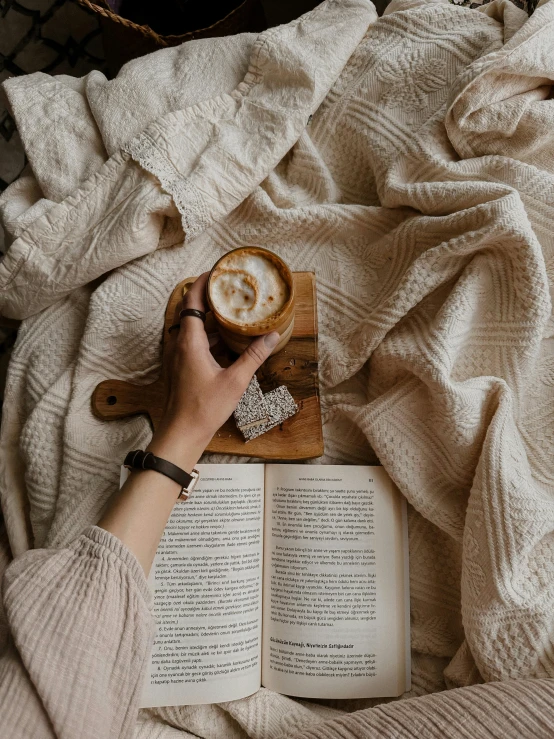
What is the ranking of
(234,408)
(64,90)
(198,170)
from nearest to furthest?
(234,408) → (198,170) → (64,90)

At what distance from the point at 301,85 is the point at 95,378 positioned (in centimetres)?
60

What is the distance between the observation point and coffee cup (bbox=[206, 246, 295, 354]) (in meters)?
0.76

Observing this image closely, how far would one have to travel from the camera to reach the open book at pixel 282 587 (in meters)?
0.83

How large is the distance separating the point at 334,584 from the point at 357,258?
54 cm

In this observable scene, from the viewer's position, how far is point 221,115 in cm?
97

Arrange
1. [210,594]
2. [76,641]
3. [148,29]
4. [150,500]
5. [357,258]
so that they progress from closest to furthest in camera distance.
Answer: [76,641], [150,500], [210,594], [357,258], [148,29]

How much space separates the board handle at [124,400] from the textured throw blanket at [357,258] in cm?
2

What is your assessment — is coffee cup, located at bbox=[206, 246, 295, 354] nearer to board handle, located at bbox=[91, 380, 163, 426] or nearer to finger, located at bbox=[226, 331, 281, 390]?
finger, located at bbox=[226, 331, 281, 390]

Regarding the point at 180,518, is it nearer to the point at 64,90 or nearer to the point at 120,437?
the point at 120,437

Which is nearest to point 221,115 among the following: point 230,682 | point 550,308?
point 550,308

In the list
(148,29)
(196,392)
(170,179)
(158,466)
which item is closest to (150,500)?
(158,466)

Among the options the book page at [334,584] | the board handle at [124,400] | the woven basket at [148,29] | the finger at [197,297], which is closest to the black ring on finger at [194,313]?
the finger at [197,297]

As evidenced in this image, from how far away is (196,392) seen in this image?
0.78m

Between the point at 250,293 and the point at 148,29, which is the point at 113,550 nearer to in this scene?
the point at 250,293
